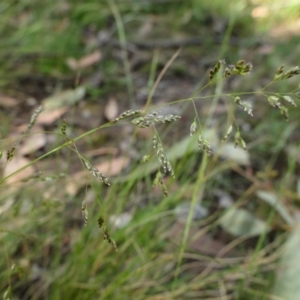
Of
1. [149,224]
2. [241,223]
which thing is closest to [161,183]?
[149,224]

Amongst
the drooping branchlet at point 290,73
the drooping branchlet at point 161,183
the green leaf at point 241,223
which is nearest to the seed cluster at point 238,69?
the drooping branchlet at point 290,73

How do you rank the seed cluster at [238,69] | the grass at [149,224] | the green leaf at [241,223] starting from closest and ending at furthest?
the seed cluster at [238,69], the grass at [149,224], the green leaf at [241,223]

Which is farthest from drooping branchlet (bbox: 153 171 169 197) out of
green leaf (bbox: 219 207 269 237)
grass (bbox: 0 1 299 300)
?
green leaf (bbox: 219 207 269 237)

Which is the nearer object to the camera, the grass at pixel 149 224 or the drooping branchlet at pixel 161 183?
the drooping branchlet at pixel 161 183

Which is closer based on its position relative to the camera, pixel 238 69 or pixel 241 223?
pixel 238 69

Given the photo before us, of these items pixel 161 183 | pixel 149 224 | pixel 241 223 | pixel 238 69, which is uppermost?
pixel 238 69

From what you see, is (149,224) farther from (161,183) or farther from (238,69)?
(238,69)

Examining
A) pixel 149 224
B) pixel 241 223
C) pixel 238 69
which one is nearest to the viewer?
pixel 238 69

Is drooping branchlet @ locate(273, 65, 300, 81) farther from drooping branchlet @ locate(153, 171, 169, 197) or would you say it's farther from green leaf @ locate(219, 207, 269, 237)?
green leaf @ locate(219, 207, 269, 237)

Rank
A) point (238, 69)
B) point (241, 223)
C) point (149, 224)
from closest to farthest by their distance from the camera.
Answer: point (238, 69) < point (149, 224) < point (241, 223)

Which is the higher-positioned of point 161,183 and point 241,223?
point 161,183

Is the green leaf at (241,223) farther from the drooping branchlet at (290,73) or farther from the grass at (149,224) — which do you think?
the drooping branchlet at (290,73)
